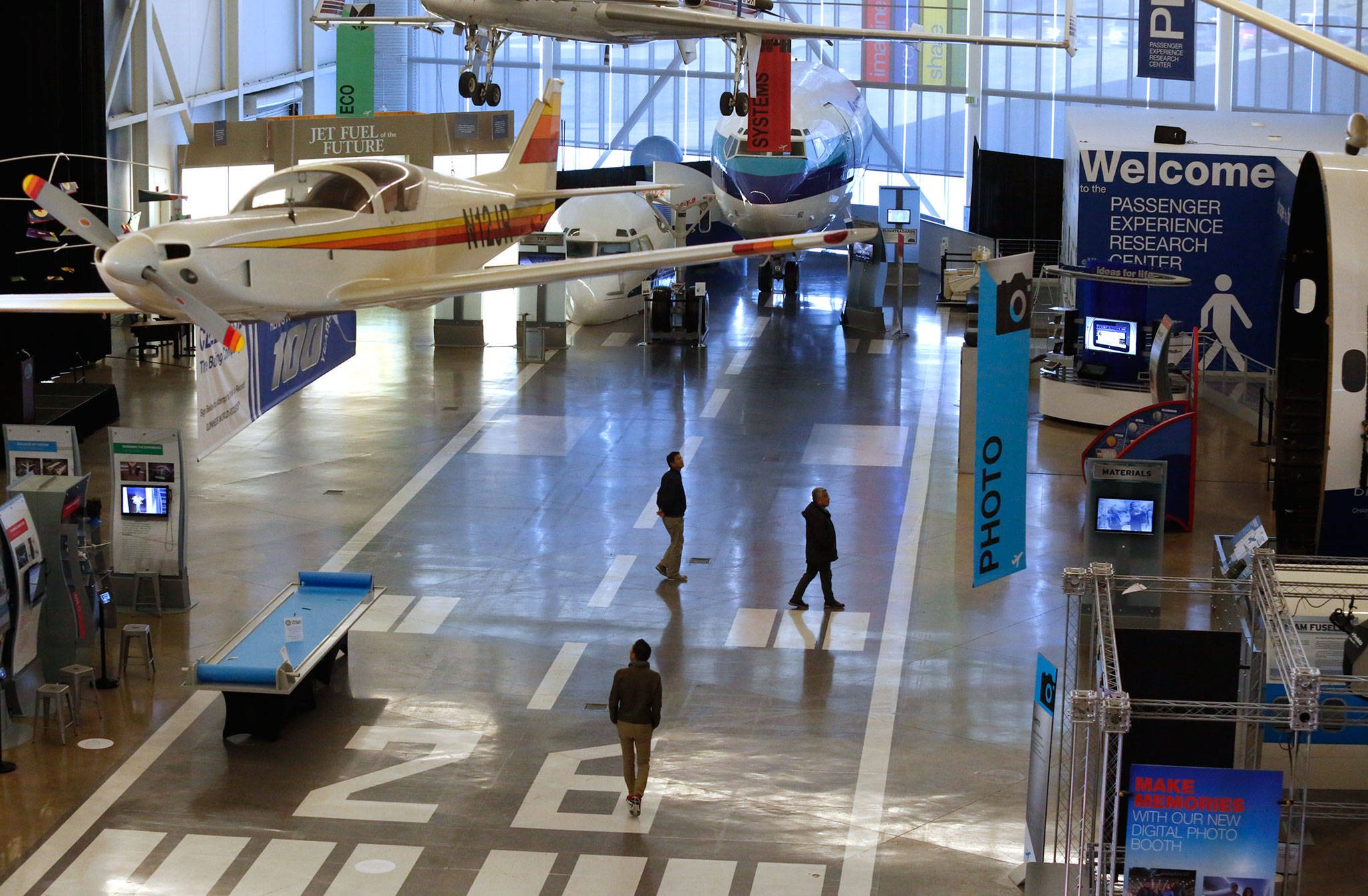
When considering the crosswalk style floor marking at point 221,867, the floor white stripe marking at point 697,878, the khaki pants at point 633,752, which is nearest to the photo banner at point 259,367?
the crosswalk style floor marking at point 221,867

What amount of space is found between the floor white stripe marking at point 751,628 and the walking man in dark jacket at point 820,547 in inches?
17.0

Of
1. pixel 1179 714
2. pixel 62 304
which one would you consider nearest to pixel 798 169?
pixel 62 304

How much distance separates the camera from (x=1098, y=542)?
15906 mm

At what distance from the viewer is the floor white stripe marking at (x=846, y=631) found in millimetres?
15125

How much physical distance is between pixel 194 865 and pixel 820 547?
23.3 feet

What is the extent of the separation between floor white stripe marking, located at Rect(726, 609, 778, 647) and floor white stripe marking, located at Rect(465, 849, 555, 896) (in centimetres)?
442

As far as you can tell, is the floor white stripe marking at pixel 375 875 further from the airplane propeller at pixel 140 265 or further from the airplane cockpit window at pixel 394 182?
the airplane cockpit window at pixel 394 182

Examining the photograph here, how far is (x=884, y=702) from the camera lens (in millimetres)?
13789

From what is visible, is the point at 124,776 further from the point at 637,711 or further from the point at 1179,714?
the point at 1179,714

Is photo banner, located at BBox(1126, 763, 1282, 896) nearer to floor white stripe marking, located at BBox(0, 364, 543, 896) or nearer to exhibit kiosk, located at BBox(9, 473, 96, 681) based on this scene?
floor white stripe marking, located at BBox(0, 364, 543, 896)

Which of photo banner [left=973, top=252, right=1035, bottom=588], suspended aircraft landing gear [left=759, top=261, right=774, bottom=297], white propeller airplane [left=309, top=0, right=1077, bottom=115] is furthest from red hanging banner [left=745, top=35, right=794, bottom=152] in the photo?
suspended aircraft landing gear [left=759, top=261, right=774, bottom=297]

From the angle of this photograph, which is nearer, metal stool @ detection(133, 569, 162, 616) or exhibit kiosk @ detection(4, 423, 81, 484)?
exhibit kiosk @ detection(4, 423, 81, 484)

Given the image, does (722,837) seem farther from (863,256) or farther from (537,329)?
(863,256)

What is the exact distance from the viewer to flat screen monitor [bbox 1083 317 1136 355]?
2306 centimetres
